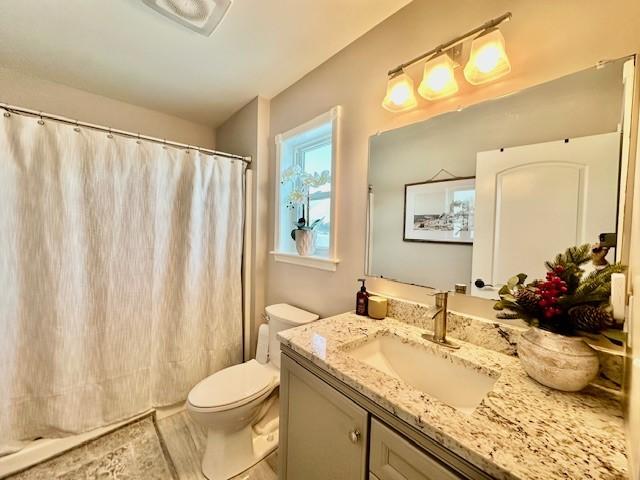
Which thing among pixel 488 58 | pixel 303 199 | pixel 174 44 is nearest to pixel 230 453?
pixel 303 199

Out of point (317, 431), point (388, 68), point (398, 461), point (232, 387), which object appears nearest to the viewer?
point (398, 461)

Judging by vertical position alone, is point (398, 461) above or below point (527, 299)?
below

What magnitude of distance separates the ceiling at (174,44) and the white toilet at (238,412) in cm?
158

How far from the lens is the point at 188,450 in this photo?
1.44 m

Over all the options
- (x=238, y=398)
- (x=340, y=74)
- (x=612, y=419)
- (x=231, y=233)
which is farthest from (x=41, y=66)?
(x=612, y=419)

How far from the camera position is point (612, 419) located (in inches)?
22.7

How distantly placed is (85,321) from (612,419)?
2.19m

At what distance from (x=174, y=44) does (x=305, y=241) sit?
135cm

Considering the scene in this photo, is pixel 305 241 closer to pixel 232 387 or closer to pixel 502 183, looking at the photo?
pixel 232 387

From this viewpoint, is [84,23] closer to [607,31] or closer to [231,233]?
[231,233]

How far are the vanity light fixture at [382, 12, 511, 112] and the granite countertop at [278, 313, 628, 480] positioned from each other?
3.31ft

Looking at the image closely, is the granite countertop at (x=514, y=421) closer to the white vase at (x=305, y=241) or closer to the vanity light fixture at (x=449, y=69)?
the white vase at (x=305, y=241)

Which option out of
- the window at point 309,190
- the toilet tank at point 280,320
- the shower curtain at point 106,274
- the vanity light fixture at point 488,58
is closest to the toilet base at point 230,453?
the toilet tank at point 280,320

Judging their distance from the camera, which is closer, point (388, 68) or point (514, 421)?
point (514, 421)
